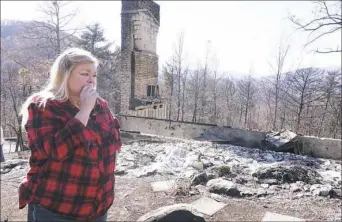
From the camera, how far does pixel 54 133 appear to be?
162 cm

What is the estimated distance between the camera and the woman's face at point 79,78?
69.7 inches

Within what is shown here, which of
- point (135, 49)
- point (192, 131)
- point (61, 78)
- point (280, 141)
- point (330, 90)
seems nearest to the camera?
point (61, 78)

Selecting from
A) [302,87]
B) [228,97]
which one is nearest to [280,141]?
[302,87]

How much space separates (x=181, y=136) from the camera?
937 cm

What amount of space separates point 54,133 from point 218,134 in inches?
296

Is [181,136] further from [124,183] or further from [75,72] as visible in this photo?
[75,72]

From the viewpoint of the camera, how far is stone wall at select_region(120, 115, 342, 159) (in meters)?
7.54

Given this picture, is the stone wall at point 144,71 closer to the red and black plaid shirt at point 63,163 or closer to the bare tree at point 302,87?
the red and black plaid shirt at point 63,163

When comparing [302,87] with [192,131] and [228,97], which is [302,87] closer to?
[192,131]

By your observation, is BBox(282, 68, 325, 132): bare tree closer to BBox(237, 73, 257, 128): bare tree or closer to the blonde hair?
BBox(237, 73, 257, 128): bare tree

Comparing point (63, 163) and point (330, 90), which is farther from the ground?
point (330, 90)

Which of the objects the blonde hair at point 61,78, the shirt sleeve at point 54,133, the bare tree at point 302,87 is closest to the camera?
the shirt sleeve at point 54,133

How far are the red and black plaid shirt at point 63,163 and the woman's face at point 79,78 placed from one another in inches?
3.7

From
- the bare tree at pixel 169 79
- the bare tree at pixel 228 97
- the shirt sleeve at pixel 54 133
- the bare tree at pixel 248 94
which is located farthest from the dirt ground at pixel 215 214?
the bare tree at pixel 248 94
